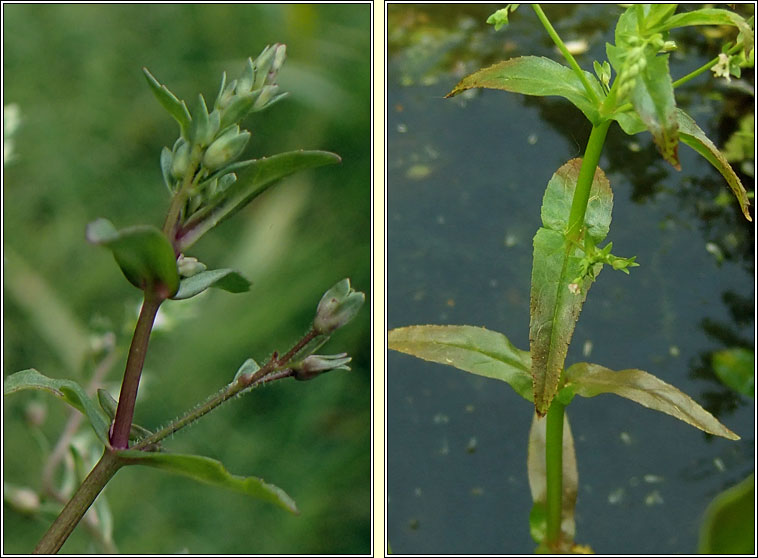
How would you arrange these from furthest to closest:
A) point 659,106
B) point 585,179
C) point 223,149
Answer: point 585,179 → point 659,106 → point 223,149

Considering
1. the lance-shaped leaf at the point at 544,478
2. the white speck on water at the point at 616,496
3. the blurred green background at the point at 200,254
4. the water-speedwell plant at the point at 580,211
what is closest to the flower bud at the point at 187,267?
the water-speedwell plant at the point at 580,211

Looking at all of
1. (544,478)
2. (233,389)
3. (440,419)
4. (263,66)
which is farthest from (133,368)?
(440,419)

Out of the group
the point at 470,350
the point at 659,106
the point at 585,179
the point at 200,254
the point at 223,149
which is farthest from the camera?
the point at 200,254

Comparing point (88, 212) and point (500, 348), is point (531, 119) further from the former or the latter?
point (88, 212)

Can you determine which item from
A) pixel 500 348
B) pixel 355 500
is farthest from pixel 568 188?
pixel 355 500

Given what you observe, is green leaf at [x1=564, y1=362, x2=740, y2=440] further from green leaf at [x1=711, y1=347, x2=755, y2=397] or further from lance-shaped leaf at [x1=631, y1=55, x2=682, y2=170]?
green leaf at [x1=711, y1=347, x2=755, y2=397]

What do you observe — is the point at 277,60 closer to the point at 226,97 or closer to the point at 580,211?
the point at 226,97
